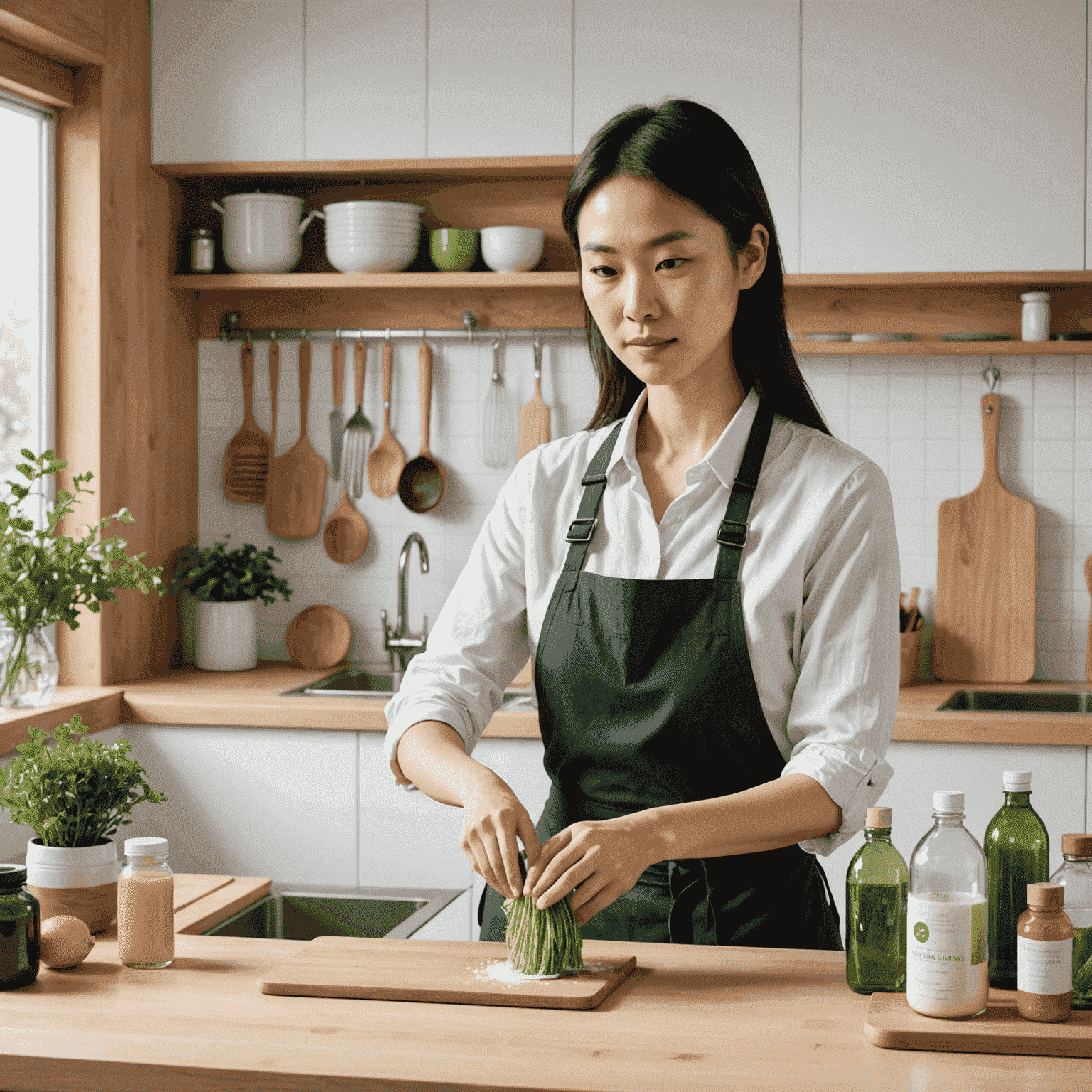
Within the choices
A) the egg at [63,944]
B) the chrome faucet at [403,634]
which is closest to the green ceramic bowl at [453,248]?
the chrome faucet at [403,634]

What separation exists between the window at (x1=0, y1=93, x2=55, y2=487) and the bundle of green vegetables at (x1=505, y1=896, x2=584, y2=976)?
227 cm

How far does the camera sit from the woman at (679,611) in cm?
142

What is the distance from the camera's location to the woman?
1.42 m

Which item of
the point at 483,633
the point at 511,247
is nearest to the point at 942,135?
the point at 511,247

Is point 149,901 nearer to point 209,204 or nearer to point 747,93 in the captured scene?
point 747,93

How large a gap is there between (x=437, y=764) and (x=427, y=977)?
25 centimetres

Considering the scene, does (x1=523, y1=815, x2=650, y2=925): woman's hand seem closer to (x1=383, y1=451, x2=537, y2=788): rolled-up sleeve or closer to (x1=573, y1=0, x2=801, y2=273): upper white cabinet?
(x1=383, y1=451, x2=537, y2=788): rolled-up sleeve

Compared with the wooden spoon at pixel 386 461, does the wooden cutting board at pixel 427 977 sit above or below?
below

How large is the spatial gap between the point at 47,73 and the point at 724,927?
260 centimetres

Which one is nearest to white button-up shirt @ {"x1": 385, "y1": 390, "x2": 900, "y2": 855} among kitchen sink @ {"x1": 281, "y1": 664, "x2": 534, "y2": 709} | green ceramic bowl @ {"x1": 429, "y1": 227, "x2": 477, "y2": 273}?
kitchen sink @ {"x1": 281, "y1": 664, "x2": 534, "y2": 709}

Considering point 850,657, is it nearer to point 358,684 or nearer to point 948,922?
point 948,922

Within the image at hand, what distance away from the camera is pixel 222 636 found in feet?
11.8

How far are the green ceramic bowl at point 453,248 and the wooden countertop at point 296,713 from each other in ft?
3.63

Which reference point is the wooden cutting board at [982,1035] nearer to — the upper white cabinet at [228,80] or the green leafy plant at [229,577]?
the green leafy plant at [229,577]
